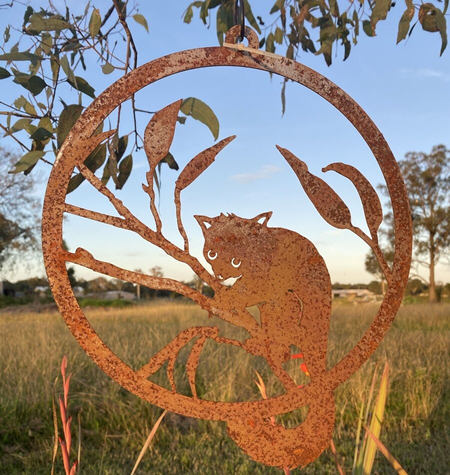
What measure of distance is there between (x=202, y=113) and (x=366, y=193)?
1.35 ft

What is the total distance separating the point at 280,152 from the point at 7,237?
18.1m

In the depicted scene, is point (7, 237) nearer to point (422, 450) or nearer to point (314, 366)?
point (422, 450)

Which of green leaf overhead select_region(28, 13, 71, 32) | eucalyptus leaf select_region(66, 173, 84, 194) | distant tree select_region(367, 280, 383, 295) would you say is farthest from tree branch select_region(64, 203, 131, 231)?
distant tree select_region(367, 280, 383, 295)

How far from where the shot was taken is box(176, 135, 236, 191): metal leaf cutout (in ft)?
2.97

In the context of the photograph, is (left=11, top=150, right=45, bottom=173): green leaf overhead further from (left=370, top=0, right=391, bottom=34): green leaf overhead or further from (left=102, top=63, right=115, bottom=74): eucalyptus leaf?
(left=370, top=0, right=391, bottom=34): green leaf overhead

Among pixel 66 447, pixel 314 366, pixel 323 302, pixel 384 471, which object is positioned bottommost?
pixel 384 471

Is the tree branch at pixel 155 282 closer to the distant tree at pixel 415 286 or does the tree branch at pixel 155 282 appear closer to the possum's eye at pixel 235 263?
the possum's eye at pixel 235 263

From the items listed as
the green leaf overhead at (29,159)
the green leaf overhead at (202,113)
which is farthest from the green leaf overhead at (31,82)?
the green leaf overhead at (202,113)

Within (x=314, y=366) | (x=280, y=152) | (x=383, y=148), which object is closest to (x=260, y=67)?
(x=280, y=152)

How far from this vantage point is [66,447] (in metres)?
0.76

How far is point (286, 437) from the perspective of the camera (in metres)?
0.88

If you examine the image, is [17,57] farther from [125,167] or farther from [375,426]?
[375,426]

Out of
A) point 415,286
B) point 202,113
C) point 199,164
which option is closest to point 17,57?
point 202,113

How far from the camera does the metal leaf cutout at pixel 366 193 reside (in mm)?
947
